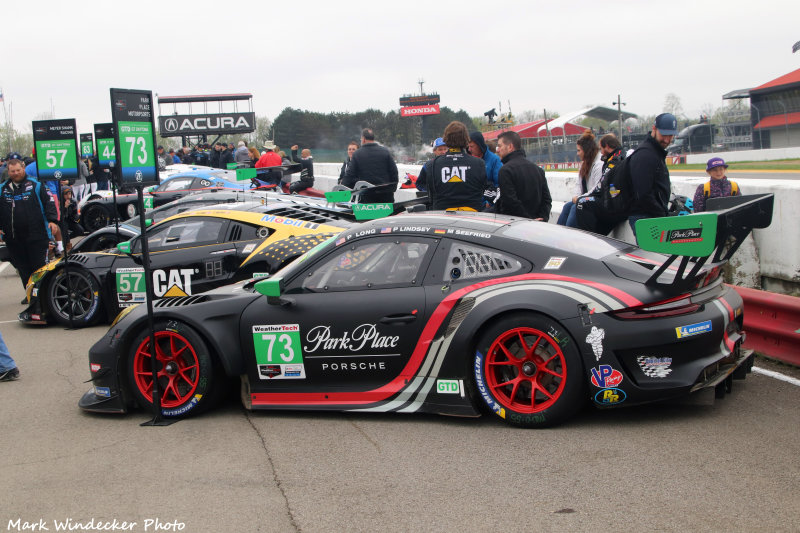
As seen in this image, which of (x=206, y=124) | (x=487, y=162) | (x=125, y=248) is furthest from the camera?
(x=206, y=124)

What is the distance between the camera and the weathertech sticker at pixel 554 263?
5090 millimetres

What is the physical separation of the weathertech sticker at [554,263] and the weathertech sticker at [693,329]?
0.79m

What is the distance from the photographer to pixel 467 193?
8039 millimetres

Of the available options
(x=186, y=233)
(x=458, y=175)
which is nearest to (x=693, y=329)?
(x=458, y=175)

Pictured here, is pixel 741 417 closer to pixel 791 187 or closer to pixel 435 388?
pixel 435 388

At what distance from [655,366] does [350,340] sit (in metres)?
1.89

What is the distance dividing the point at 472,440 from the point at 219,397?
76.6 inches

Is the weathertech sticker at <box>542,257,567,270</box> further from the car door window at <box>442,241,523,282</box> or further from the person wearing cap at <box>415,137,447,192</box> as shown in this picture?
the person wearing cap at <box>415,137,447,192</box>

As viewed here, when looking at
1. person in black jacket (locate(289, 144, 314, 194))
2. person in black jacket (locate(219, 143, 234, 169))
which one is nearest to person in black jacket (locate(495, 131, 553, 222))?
person in black jacket (locate(289, 144, 314, 194))

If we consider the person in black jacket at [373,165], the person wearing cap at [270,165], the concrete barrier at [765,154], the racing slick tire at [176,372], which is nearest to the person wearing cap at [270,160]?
the person wearing cap at [270,165]

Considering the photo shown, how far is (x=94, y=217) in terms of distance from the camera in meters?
19.4

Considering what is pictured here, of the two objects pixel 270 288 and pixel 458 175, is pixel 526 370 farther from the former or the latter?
pixel 458 175

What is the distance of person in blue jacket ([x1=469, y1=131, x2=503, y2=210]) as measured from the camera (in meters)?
8.94

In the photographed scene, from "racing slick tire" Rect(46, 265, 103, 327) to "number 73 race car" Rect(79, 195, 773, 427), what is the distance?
369 cm
